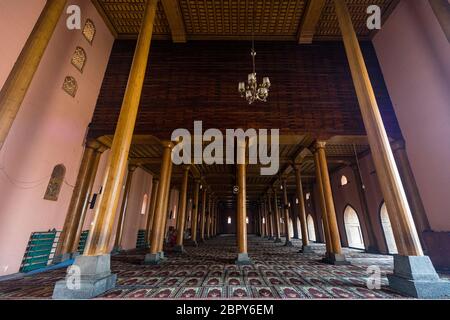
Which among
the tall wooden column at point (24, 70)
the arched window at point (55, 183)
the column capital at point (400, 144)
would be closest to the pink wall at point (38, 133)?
the arched window at point (55, 183)

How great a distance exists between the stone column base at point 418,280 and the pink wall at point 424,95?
3834mm

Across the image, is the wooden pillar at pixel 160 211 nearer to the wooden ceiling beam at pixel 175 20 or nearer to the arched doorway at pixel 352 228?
the wooden ceiling beam at pixel 175 20

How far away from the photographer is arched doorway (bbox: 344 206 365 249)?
1219cm

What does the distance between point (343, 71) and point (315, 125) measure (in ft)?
9.39

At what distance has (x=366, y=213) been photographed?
10188 millimetres

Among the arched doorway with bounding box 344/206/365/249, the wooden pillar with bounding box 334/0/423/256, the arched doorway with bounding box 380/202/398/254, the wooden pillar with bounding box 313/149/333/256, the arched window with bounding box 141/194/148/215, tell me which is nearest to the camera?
the wooden pillar with bounding box 334/0/423/256

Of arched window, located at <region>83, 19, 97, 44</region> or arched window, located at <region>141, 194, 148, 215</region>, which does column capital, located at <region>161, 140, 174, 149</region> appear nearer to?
arched window, located at <region>83, 19, 97, 44</region>

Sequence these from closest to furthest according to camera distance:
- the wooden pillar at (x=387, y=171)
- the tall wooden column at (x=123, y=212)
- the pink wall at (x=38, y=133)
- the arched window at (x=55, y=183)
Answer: the wooden pillar at (x=387, y=171), the pink wall at (x=38, y=133), the arched window at (x=55, y=183), the tall wooden column at (x=123, y=212)

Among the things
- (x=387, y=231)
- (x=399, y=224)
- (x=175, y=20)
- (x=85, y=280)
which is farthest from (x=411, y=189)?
(x=175, y=20)

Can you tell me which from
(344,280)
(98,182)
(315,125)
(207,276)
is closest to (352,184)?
(315,125)

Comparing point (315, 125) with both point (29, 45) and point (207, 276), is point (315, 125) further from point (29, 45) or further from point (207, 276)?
point (29, 45)

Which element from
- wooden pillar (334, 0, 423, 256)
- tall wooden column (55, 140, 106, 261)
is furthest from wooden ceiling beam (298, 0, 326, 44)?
tall wooden column (55, 140, 106, 261)

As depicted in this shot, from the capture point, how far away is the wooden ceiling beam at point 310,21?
7531mm

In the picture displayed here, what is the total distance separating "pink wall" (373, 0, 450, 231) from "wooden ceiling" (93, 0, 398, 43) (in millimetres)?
1440
